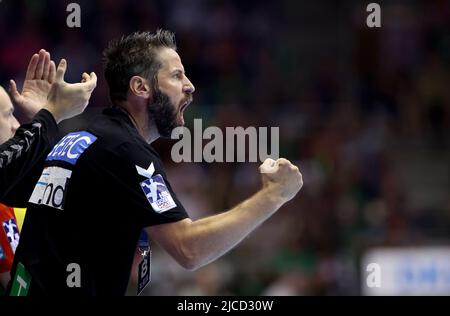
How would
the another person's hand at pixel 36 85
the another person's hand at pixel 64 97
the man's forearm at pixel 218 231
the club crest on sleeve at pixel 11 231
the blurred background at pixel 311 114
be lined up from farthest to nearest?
the blurred background at pixel 311 114
the club crest on sleeve at pixel 11 231
the another person's hand at pixel 36 85
the another person's hand at pixel 64 97
the man's forearm at pixel 218 231

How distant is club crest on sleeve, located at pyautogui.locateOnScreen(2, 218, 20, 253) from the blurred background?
3.81 meters

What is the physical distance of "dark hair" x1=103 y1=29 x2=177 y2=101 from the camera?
4336 millimetres

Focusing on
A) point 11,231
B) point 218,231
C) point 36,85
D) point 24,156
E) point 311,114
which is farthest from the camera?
point 311,114

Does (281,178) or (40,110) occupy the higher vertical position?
(40,110)

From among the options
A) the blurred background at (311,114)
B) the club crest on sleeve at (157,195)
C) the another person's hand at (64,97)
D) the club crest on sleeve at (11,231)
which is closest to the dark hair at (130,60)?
the another person's hand at (64,97)

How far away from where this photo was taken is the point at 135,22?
12008 mm

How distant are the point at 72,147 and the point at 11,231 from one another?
127cm

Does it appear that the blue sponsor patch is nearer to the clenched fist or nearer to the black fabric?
the black fabric

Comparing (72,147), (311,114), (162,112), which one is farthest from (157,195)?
(311,114)

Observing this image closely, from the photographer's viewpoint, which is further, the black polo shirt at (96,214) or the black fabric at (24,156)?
the black fabric at (24,156)

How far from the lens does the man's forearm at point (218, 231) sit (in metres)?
3.87

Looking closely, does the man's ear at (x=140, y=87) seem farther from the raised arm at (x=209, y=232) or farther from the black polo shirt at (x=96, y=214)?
the raised arm at (x=209, y=232)

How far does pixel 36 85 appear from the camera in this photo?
4.61m

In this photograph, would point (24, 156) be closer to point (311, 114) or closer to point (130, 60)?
point (130, 60)
